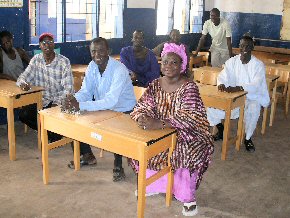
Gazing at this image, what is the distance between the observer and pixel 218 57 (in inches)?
326

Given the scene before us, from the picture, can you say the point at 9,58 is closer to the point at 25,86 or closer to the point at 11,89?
the point at 11,89

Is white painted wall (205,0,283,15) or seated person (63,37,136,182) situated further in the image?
white painted wall (205,0,283,15)

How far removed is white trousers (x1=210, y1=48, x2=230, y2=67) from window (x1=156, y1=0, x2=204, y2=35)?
213cm

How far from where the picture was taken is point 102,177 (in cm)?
406

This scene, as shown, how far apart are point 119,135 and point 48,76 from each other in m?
2.07

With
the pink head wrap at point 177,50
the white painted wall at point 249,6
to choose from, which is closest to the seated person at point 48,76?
the pink head wrap at point 177,50

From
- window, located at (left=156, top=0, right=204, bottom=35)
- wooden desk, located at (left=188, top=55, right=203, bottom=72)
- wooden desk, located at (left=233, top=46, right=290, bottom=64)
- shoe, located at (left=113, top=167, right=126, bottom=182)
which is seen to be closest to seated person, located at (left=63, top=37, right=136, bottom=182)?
shoe, located at (left=113, top=167, right=126, bottom=182)

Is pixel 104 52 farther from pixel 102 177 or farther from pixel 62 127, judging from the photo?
pixel 102 177

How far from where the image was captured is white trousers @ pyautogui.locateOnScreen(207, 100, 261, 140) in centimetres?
500

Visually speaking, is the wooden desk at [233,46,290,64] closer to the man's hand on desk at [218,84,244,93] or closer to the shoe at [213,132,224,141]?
the shoe at [213,132,224,141]

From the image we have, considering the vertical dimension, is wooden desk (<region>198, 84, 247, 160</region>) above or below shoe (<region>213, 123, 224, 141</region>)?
above

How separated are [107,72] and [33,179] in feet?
4.37

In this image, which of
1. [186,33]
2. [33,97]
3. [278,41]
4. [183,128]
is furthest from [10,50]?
[278,41]

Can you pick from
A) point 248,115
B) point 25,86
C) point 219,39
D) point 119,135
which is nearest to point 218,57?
point 219,39
